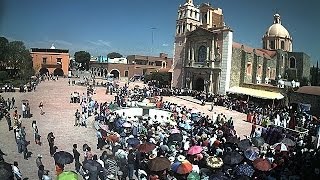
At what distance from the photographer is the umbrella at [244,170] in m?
7.63

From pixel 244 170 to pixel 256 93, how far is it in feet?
59.9

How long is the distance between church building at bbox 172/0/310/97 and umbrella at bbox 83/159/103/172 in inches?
779

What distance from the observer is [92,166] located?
25.7 ft

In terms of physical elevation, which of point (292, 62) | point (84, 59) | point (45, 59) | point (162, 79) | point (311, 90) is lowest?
point (311, 90)

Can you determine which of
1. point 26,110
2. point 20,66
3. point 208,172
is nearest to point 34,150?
point 26,110

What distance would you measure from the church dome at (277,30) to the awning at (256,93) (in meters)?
15.1

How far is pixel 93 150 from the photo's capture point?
9.84 m

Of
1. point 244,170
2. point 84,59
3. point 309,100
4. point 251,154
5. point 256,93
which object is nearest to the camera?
point 244,170

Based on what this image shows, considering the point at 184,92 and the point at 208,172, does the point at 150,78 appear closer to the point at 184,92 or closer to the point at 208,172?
Answer: the point at 184,92

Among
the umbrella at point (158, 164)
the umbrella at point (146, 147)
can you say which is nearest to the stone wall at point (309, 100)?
the umbrella at point (146, 147)

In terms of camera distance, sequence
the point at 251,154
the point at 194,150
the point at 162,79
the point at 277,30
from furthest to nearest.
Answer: the point at 277,30, the point at 162,79, the point at 194,150, the point at 251,154

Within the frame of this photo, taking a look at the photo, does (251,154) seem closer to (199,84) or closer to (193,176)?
(193,176)

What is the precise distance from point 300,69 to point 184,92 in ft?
50.5

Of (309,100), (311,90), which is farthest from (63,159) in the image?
(311,90)
